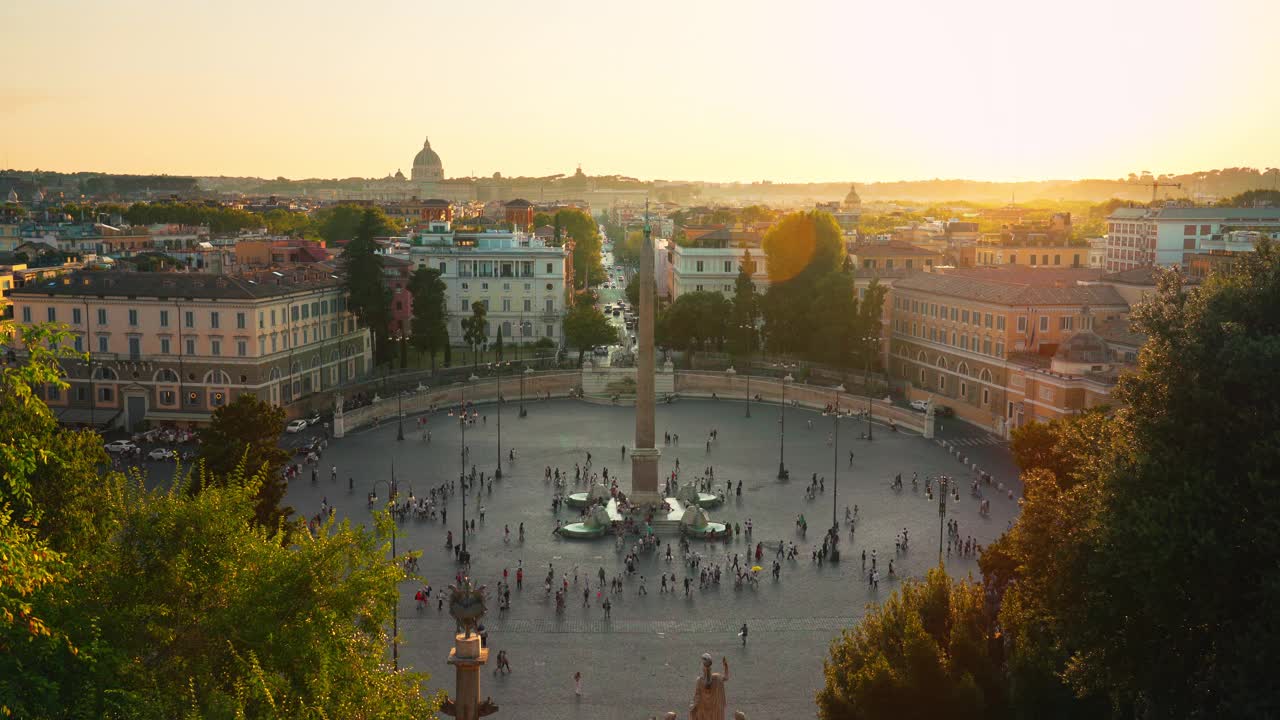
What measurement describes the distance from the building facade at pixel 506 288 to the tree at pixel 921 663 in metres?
59.3

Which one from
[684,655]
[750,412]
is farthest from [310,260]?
[684,655]

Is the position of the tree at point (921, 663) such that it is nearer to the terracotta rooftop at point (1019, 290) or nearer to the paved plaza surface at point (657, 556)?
the paved plaza surface at point (657, 556)

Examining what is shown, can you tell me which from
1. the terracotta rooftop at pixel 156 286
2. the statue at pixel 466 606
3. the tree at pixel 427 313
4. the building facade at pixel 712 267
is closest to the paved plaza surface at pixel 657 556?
the terracotta rooftop at pixel 156 286

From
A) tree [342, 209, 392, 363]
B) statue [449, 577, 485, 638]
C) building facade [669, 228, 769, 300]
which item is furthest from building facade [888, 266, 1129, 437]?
statue [449, 577, 485, 638]

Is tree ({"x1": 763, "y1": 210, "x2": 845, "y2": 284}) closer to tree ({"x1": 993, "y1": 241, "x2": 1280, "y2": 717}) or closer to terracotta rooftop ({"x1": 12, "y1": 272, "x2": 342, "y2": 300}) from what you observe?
terracotta rooftop ({"x1": 12, "y1": 272, "x2": 342, "y2": 300})

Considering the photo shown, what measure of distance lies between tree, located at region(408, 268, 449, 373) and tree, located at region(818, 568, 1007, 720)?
48954 millimetres

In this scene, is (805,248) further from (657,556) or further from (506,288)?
(657,556)

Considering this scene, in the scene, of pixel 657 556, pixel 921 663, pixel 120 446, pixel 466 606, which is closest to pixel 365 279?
pixel 120 446

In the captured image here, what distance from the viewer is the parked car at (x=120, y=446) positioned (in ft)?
158

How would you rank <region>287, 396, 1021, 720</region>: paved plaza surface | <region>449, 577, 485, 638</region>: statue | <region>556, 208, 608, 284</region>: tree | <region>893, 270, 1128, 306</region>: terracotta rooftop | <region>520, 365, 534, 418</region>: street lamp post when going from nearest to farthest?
<region>449, 577, 485, 638</region>: statue < <region>287, 396, 1021, 720</region>: paved plaza surface < <region>893, 270, 1128, 306</region>: terracotta rooftop < <region>520, 365, 534, 418</region>: street lamp post < <region>556, 208, 608, 284</region>: tree

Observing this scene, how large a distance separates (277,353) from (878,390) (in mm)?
29160

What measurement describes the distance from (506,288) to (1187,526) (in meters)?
66.7

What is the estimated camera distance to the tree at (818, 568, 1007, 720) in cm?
1920

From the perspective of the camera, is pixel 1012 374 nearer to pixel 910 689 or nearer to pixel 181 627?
pixel 910 689
